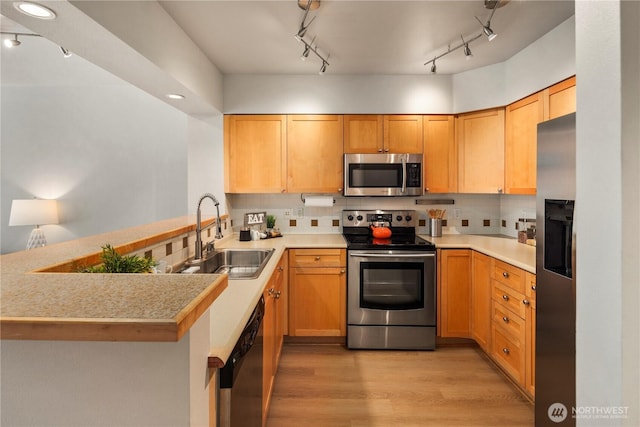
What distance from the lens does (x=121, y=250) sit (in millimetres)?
1564

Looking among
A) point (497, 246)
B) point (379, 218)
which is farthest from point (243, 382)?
point (379, 218)

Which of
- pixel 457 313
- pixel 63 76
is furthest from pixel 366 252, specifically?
pixel 63 76

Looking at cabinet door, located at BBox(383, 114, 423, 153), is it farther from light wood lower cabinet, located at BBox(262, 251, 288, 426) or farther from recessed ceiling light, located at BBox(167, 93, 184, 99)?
recessed ceiling light, located at BBox(167, 93, 184, 99)

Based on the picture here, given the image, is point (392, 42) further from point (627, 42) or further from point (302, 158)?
point (627, 42)

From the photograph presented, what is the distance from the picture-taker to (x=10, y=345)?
708 millimetres

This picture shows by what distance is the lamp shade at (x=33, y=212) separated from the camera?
11.1 feet

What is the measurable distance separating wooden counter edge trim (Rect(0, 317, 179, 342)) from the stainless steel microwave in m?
2.79

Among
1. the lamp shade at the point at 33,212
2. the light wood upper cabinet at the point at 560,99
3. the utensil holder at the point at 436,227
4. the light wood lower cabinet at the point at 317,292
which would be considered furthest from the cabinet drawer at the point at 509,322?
the lamp shade at the point at 33,212

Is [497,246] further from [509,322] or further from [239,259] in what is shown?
[239,259]

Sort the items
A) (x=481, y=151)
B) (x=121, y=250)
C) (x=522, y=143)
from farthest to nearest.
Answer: (x=481, y=151)
(x=522, y=143)
(x=121, y=250)

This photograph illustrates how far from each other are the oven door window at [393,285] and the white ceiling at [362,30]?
69.3 inches

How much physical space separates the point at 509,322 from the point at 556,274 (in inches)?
37.7

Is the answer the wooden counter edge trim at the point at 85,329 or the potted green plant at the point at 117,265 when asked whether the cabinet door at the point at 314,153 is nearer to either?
the potted green plant at the point at 117,265

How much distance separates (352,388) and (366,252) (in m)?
1.07
